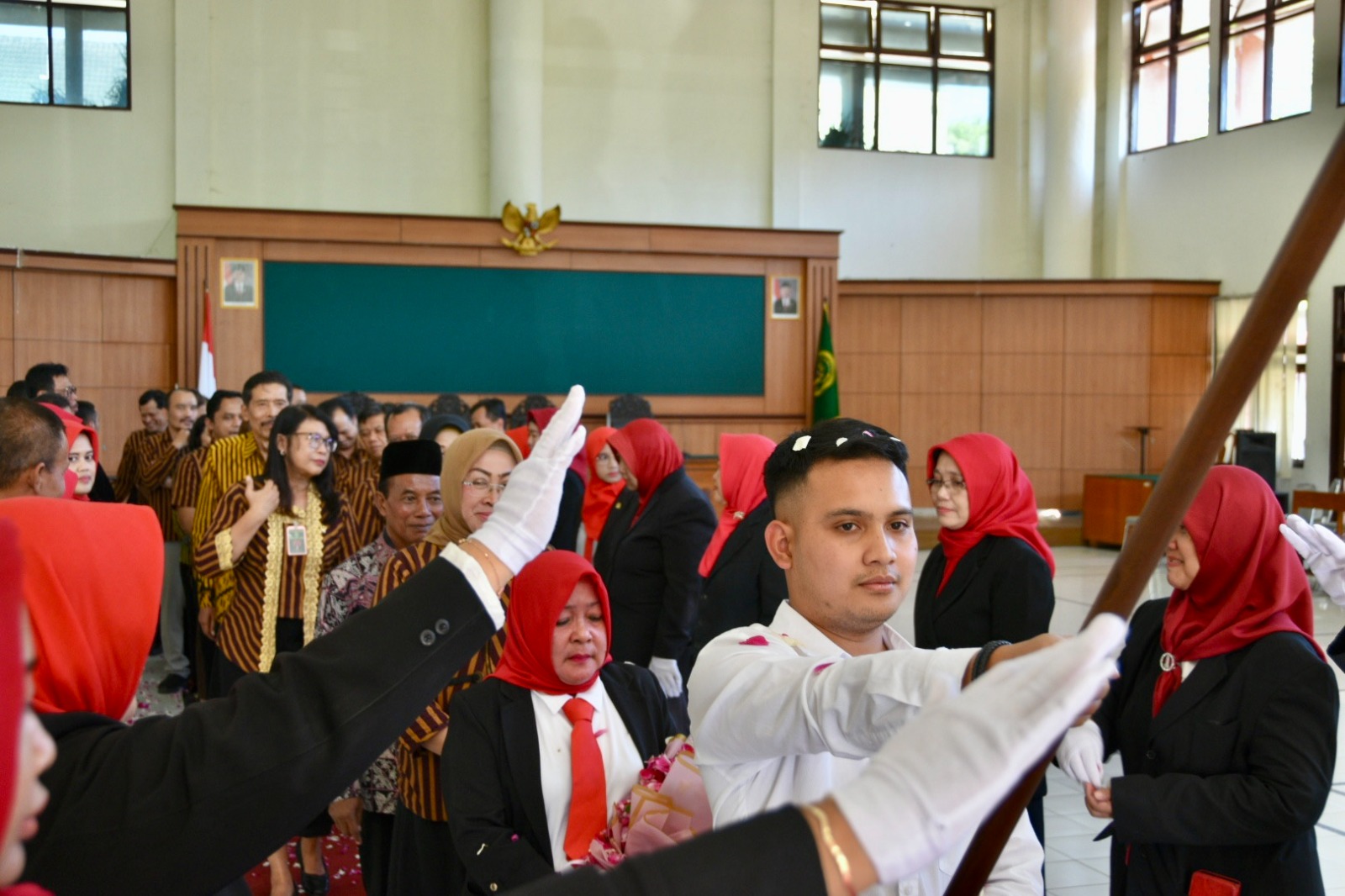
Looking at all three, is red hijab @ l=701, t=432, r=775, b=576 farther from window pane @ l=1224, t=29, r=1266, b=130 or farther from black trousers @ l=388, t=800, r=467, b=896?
window pane @ l=1224, t=29, r=1266, b=130

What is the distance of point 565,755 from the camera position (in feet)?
8.59

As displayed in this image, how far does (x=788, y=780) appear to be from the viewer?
5.34 ft

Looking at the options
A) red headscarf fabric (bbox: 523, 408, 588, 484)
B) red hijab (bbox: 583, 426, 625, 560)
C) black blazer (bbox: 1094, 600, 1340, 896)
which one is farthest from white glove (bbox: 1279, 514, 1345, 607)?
red headscarf fabric (bbox: 523, 408, 588, 484)

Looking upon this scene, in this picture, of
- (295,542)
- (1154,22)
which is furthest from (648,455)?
(1154,22)

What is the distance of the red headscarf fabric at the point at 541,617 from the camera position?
2.73m

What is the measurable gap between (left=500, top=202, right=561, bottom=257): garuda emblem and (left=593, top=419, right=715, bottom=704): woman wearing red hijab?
818cm

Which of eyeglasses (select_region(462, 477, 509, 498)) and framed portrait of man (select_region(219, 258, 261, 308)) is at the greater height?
framed portrait of man (select_region(219, 258, 261, 308))

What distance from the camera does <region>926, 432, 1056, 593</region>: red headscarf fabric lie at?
371 centimetres

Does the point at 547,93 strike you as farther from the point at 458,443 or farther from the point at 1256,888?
the point at 1256,888

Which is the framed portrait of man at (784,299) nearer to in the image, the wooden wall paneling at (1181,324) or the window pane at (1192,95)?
the wooden wall paneling at (1181,324)

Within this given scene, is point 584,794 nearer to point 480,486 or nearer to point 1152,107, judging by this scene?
point 480,486

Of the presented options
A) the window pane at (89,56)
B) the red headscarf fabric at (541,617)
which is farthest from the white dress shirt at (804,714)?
the window pane at (89,56)

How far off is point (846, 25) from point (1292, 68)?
5515 mm

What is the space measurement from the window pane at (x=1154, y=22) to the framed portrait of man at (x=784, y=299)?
6.41 m
